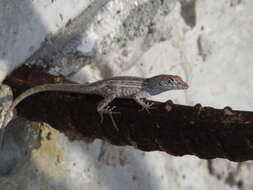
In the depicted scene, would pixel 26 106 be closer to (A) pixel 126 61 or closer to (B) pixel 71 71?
(B) pixel 71 71

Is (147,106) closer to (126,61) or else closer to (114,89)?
(114,89)

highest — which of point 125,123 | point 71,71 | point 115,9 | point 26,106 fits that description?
point 115,9

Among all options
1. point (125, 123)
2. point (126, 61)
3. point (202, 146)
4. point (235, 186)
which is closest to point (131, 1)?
point (126, 61)

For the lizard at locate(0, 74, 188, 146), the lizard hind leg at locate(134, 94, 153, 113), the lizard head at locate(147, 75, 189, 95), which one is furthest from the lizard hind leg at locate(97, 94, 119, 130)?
the lizard head at locate(147, 75, 189, 95)

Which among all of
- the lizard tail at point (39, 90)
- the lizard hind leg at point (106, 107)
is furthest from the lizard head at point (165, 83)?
the lizard tail at point (39, 90)

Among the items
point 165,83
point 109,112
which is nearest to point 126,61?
point 165,83

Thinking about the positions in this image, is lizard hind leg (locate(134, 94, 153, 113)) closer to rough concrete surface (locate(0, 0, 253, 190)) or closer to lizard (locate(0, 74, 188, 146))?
lizard (locate(0, 74, 188, 146))
